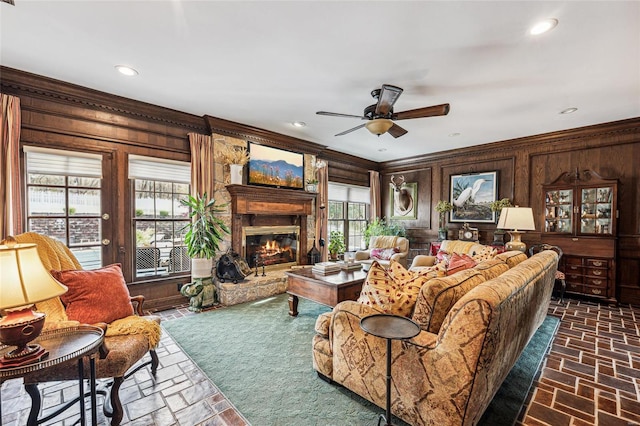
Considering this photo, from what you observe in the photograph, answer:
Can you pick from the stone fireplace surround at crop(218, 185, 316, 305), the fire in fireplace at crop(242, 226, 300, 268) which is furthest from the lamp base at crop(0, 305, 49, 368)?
the fire in fireplace at crop(242, 226, 300, 268)

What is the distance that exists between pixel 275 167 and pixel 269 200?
633mm

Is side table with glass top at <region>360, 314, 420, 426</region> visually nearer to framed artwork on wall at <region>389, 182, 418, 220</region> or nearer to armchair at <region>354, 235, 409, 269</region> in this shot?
armchair at <region>354, 235, 409, 269</region>

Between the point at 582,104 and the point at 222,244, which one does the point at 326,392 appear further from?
the point at 582,104

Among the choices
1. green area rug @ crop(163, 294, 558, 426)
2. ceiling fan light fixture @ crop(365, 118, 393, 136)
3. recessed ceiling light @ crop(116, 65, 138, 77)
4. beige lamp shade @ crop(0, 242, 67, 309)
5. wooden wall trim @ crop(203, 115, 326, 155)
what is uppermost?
recessed ceiling light @ crop(116, 65, 138, 77)

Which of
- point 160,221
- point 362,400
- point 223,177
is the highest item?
point 223,177

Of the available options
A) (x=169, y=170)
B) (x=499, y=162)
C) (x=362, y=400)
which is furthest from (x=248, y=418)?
(x=499, y=162)

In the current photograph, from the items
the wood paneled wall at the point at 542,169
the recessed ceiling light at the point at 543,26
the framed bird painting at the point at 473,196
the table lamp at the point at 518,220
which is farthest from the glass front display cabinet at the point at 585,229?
the recessed ceiling light at the point at 543,26

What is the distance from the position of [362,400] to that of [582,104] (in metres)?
4.39

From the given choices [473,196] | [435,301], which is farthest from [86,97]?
[473,196]

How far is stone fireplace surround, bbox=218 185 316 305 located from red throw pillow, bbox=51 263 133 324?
190 cm

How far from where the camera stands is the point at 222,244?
14.4 ft

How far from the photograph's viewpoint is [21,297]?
1326mm

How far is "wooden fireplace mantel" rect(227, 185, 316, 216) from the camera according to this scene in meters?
4.46

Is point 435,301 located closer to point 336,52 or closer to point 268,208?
point 336,52
